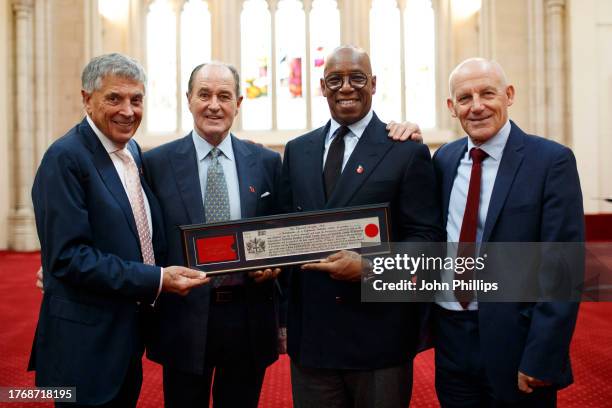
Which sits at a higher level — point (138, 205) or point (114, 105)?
point (114, 105)

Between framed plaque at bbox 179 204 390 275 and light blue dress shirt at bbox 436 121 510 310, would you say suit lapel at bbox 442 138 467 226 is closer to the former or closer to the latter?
light blue dress shirt at bbox 436 121 510 310

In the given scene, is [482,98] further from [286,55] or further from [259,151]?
[286,55]

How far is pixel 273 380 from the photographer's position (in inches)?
164

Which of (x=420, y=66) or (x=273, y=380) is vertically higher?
(x=420, y=66)

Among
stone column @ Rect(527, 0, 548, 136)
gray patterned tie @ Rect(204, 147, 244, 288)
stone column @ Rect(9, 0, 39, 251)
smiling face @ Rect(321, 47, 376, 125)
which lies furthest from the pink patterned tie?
stone column @ Rect(9, 0, 39, 251)

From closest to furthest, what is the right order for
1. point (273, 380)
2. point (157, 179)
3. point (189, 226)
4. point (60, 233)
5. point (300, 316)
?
point (60, 233)
point (189, 226)
point (300, 316)
point (157, 179)
point (273, 380)

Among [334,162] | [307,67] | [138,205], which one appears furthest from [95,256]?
[307,67]

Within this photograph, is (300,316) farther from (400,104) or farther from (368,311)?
(400,104)

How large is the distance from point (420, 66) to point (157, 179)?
11651 millimetres

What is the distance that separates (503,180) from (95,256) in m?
1.54

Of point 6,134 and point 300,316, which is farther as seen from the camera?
point 6,134

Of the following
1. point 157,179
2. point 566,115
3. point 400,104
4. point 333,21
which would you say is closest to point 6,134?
point 333,21

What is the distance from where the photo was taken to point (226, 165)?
2.54 m

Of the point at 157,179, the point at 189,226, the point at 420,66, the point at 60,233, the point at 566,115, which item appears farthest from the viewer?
the point at 420,66
